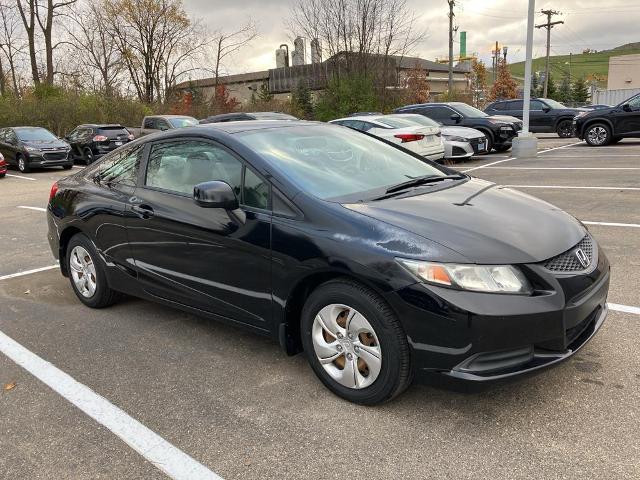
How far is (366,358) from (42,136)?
1940 cm

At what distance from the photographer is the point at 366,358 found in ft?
9.76

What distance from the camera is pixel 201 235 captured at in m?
3.67

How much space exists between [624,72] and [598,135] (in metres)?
75.4

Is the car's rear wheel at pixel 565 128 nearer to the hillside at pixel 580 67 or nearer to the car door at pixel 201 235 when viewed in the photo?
the car door at pixel 201 235

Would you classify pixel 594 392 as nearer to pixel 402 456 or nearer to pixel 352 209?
pixel 402 456

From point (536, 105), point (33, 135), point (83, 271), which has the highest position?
point (536, 105)

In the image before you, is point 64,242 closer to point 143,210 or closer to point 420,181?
point 143,210

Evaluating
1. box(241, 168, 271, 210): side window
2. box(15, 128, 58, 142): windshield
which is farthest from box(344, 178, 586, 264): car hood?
box(15, 128, 58, 142): windshield

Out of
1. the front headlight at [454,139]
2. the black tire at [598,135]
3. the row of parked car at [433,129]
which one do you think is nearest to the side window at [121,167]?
the row of parked car at [433,129]

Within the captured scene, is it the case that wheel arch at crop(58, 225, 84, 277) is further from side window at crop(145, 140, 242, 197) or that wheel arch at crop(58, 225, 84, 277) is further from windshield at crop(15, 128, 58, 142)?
windshield at crop(15, 128, 58, 142)

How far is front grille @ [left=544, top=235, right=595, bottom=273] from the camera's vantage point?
2.84 m

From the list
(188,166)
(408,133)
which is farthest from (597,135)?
(188,166)

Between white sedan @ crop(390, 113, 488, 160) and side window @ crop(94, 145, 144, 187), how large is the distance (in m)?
10.1

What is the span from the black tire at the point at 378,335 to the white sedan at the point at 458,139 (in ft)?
37.3
